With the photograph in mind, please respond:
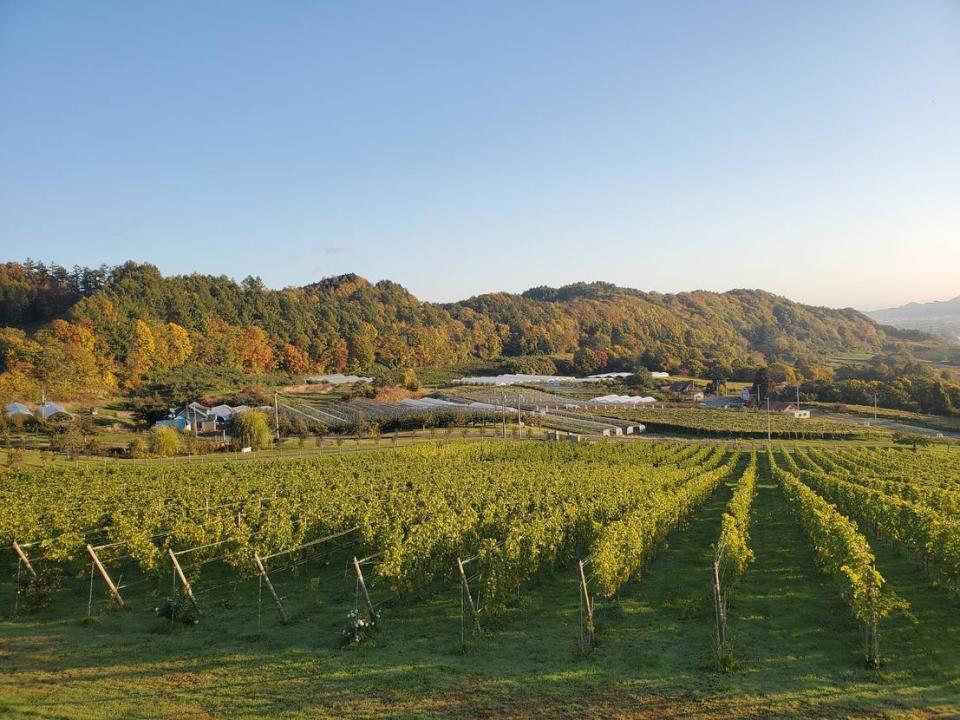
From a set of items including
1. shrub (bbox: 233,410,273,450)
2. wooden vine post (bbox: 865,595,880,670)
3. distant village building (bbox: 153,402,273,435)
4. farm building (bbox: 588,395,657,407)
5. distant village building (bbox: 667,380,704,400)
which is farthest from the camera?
distant village building (bbox: 667,380,704,400)

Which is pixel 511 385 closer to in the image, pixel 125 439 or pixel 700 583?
pixel 125 439

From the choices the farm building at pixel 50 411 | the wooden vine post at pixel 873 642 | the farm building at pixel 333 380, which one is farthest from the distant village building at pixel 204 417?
the wooden vine post at pixel 873 642

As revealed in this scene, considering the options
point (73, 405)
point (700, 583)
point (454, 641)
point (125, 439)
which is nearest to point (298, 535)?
point (454, 641)

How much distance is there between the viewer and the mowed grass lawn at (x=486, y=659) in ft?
27.5

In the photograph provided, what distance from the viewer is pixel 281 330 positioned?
10069 centimetres

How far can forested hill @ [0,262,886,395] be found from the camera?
71.8 metres

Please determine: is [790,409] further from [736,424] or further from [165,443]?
[165,443]

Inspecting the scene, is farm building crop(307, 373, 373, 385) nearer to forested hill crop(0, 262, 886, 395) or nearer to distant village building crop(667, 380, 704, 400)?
forested hill crop(0, 262, 886, 395)

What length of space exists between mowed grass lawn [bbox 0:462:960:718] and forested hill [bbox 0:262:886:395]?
58.1 meters

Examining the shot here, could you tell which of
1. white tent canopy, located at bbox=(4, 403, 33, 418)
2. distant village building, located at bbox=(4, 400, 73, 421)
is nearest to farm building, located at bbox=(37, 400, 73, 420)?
distant village building, located at bbox=(4, 400, 73, 421)

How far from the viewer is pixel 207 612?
1226 cm

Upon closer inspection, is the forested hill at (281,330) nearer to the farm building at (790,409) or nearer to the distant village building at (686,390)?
the distant village building at (686,390)

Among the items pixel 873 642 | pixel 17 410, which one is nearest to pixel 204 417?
pixel 17 410

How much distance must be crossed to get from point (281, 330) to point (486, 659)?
96.3 metres
